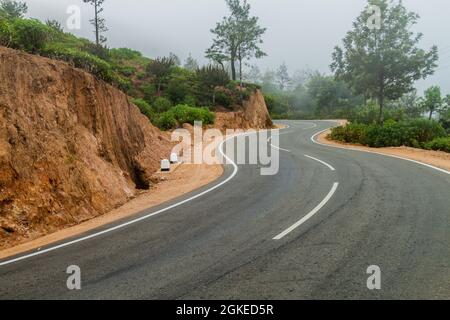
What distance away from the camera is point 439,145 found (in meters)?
20.1

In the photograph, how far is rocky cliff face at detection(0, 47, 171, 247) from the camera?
9203 mm

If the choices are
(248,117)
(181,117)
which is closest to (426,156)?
(181,117)

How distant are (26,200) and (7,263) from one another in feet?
9.31

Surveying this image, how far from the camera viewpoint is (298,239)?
22.2ft

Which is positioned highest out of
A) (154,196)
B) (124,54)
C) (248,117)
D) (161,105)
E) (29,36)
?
(124,54)

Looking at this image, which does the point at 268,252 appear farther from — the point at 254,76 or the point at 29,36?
the point at 254,76

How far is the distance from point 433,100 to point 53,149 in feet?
177

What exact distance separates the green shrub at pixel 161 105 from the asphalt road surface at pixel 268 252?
23.8 m

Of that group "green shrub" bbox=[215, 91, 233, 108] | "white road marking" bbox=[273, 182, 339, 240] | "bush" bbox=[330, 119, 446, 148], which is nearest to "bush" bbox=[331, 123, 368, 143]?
"bush" bbox=[330, 119, 446, 148]

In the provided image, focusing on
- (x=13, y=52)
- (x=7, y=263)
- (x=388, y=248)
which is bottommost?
(x=7, y=263)

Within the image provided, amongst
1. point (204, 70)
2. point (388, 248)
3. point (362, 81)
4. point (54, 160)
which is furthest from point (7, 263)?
point (204, 70)
